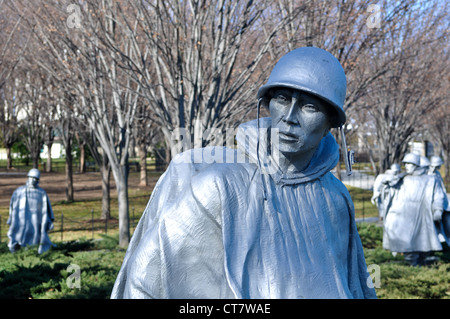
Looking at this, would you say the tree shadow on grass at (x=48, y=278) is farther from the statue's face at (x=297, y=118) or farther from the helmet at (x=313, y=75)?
the helmet at (x=313, y=75)

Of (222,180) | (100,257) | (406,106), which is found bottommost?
(100,257)

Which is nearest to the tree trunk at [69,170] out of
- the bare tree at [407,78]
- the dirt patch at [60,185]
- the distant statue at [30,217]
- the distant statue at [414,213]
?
the dirt patch at [60,185]

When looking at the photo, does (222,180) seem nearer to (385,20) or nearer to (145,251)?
(145,251)

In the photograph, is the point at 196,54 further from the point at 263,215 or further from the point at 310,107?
the point at 263,215

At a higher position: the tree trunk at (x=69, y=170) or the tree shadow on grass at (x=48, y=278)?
the tree trunk at (x=69, y=170)

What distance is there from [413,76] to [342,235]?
14.5 metres

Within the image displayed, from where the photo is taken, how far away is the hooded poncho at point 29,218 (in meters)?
12.8

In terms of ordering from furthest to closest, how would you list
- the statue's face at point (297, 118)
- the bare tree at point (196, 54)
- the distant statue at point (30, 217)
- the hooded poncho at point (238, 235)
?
the distant statue at point (30, 217) < the bare tree at point (196, 54) < the statue's face at point (297, 118) < the hooded poncho at point (238, 235)

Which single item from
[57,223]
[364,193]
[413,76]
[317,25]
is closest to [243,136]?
[317,25]

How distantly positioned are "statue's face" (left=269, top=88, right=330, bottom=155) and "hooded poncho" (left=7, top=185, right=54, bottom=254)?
11722mm

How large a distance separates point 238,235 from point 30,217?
39.5ft

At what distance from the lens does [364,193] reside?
27.3 m

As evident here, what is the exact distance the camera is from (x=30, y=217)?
12984mm

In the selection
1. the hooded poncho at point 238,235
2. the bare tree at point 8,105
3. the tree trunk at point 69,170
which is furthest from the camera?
the bare tree at point 8,105
